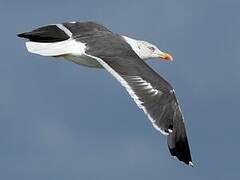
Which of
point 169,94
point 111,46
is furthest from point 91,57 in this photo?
point 169,94

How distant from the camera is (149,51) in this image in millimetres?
29078

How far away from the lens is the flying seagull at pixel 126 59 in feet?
77.3

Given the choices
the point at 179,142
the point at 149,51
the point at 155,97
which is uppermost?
the point at 155,97

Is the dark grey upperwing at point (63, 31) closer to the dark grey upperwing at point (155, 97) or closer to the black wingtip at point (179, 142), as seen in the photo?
the dark grey upperwing at point (155, 97)

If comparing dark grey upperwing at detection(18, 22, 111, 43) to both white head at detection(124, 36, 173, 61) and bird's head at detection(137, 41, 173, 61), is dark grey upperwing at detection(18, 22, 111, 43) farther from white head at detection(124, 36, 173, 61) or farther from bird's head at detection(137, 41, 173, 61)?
bird's head at detection(137, 41, 173, 61)

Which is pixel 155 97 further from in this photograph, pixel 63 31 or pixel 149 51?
pixel 149 51

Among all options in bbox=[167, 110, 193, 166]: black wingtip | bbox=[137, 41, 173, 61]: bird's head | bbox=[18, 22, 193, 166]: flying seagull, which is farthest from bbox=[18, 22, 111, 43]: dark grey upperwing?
bbox=[167, 110, 193, 166]: black wingtip

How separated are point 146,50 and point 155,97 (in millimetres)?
4952

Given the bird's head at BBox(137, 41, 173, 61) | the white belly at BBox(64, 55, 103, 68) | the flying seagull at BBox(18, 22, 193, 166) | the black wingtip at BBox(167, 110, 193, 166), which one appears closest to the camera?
the black wingtip at BBox(167, 110, 193, 166)

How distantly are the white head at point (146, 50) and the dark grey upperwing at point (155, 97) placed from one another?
2.46 metres

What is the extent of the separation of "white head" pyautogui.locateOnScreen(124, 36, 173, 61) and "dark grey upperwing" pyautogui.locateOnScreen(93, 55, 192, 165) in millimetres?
2456

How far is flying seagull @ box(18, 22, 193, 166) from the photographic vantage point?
77.3ft

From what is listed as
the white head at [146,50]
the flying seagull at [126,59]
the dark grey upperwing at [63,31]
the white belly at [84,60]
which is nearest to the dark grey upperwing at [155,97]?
the flying seagull at [126,59]

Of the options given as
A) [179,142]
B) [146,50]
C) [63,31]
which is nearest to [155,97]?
[179,142]
